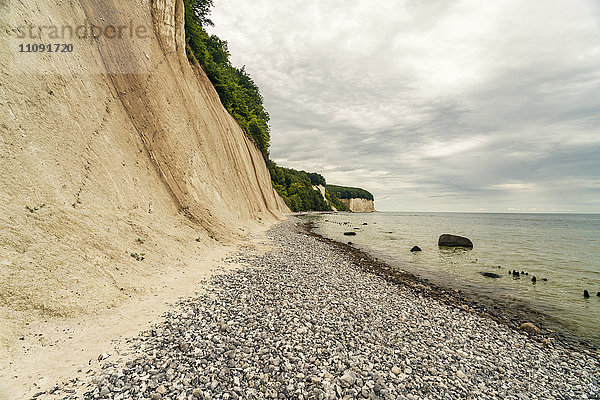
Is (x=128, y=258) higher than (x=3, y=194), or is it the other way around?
(x=3, y=194)

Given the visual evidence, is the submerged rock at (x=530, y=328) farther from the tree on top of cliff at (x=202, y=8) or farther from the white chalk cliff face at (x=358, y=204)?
the white chalk cliff face at (x=358, y=204)

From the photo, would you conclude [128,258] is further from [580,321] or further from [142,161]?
[580,321]

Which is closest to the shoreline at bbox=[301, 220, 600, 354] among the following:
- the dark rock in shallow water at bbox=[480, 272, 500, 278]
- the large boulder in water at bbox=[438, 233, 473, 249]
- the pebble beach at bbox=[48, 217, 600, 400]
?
the pebble beach at bbox=[48, 217, 600, 400]

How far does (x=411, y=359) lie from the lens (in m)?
5.68

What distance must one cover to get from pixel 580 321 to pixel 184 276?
573 inches

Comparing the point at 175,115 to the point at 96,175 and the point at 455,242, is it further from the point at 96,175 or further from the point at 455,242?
the point at 455,242

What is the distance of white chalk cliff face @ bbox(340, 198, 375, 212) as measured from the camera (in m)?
168

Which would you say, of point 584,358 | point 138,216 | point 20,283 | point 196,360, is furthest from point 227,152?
point 584,358

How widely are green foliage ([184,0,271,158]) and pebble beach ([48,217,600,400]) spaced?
21.4 meters

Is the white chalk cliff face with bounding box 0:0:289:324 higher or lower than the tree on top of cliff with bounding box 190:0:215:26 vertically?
lower

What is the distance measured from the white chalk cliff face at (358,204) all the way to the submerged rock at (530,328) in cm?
15648

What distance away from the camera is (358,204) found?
17675 cm

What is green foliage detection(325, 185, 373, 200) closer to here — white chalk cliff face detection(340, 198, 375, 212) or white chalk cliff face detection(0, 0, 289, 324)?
white chalk cliff face detection(340, 198, 375, 212)

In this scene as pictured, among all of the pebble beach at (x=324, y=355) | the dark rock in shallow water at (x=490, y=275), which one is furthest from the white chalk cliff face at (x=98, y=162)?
the dark rock in shallow water at (x=490, y=275)
